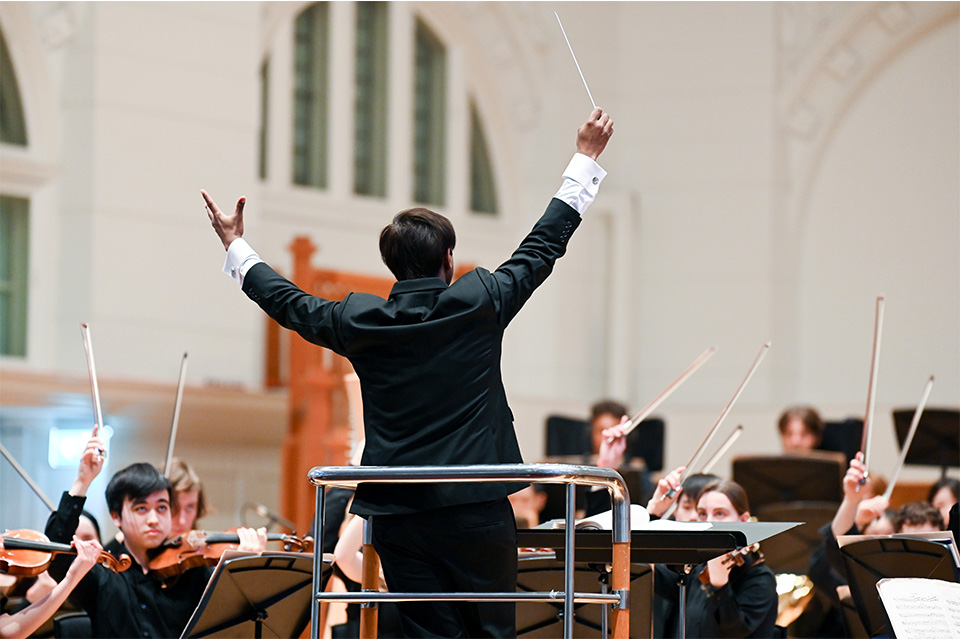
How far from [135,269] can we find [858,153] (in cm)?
465

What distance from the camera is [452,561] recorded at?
2609 millimetres

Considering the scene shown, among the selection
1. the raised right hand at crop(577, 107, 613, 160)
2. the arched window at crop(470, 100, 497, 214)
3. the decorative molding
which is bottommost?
the raised right hand at crop(577, 107, 613, 160)

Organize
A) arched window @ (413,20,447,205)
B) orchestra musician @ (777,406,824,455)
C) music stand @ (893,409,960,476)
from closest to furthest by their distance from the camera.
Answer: music stand @ (893,409,960,476), orchestra musician @ (777,406,824,455), arched window @ (413,20,447,205)

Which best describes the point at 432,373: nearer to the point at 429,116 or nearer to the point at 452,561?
the point at 452,561

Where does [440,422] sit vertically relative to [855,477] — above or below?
above

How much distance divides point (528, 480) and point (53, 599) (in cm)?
153

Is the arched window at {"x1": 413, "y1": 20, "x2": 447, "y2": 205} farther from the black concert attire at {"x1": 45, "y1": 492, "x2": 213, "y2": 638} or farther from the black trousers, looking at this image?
the black trousers

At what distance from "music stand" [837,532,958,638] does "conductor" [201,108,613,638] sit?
3.97 feet

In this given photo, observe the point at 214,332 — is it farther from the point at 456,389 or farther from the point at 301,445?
the point at 456,389

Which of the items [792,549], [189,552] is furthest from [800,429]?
[189,552]

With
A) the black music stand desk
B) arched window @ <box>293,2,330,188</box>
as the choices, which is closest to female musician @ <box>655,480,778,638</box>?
the black music stand desk

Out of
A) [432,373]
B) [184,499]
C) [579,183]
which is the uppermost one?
[579,183]

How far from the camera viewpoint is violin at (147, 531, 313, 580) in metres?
3.71

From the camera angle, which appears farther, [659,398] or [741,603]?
Answer: [659,398]
